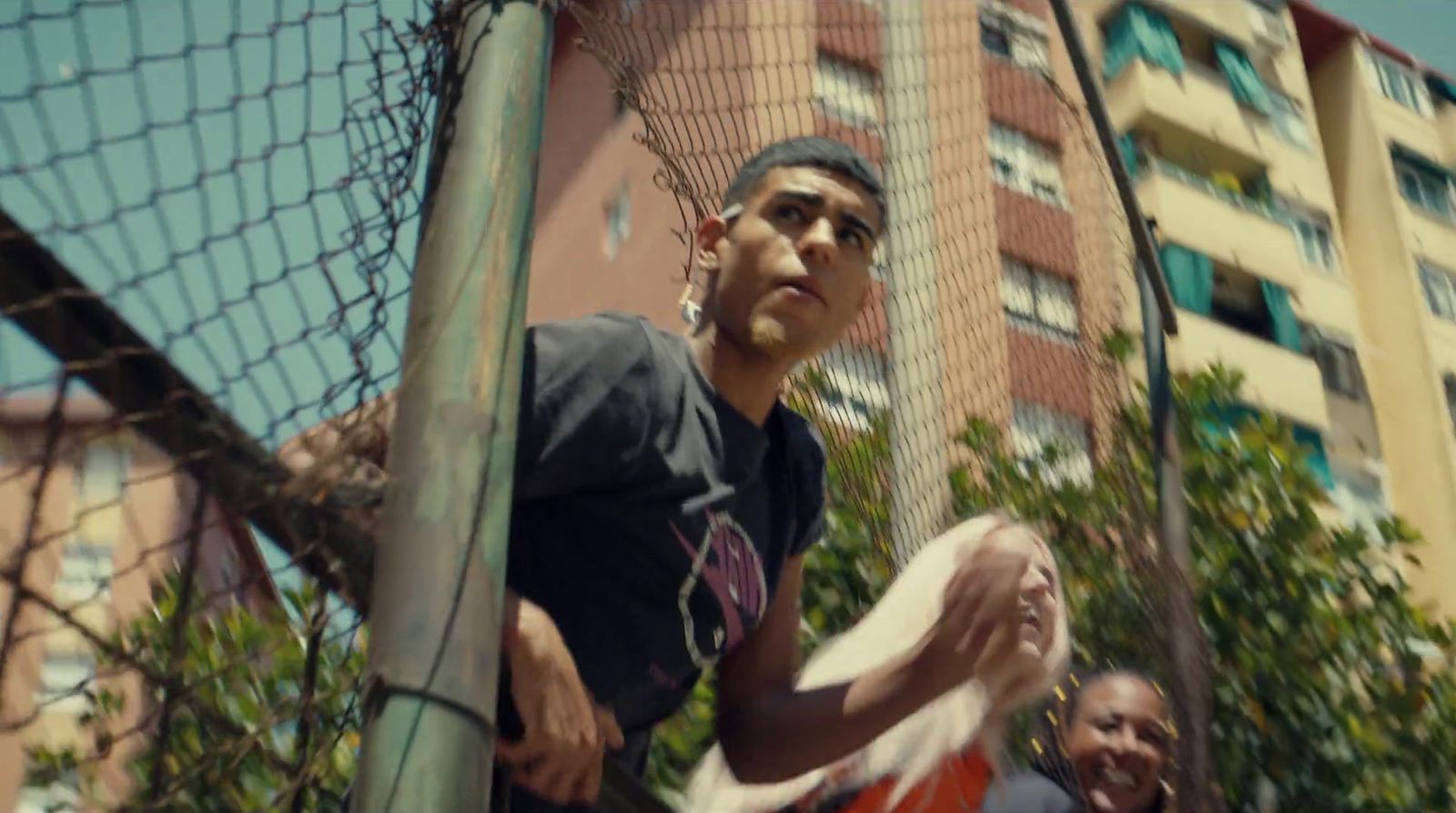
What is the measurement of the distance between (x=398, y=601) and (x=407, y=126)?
0.63m

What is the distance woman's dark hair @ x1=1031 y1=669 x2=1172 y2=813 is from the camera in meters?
4.03

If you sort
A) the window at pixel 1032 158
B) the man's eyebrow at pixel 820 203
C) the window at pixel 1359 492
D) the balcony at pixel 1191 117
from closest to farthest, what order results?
1. the man's eyebrow at pixel 820 203
2. the window at pixel 1032 158
3. the window at pixel 1359 492
4. the balcony at pixel 1191 117

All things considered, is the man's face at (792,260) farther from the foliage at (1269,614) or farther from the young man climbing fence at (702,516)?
the foliage at (1269,614)

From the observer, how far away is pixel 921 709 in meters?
2.39

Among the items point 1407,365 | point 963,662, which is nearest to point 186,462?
point 963,662

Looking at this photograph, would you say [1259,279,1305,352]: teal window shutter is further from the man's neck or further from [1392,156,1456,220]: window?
the man's neck

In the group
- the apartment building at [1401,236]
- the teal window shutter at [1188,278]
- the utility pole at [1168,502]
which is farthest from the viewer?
the apartment building at [1401,236]

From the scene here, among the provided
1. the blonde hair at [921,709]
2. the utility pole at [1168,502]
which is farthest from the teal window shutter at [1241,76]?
the blonde hair at [921,709]

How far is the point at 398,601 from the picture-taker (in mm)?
1593

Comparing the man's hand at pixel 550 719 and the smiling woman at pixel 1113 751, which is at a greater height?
the man's hand at pixel 550 719

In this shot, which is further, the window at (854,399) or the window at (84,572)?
the window at (854,399)

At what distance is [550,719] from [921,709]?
2.49ft

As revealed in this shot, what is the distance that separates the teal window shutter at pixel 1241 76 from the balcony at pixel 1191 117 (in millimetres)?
107

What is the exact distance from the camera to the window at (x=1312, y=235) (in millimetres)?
23922
